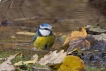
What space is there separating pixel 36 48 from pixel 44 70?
2.43 meters

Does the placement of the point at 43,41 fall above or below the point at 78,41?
below

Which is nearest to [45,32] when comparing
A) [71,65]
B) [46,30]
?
[46,30]

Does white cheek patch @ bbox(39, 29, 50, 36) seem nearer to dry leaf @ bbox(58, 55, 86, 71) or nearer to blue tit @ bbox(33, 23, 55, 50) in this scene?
blue tit @ bbox(33, 23, 55, 50)

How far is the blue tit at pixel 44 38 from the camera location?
6535 millimetres

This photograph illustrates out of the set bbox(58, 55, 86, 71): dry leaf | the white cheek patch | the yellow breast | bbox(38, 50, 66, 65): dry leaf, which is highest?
bbox(38, 50, 66, 65): dry leaf

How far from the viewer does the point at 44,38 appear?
6738 millimetres

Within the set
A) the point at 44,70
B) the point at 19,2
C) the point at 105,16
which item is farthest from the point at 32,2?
the point at 44,70

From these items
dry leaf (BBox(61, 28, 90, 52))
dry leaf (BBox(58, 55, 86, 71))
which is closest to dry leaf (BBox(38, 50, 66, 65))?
dry leaf (BBox(58, 55, 86, 71))

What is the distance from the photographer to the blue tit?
6535 mm

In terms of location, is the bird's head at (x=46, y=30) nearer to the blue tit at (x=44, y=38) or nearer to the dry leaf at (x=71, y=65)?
the blue tit at (x=44, y=38)

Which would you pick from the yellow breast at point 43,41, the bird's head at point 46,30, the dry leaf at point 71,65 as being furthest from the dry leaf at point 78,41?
the dry leaf at point 71,65

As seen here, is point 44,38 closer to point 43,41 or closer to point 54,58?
point 43,41

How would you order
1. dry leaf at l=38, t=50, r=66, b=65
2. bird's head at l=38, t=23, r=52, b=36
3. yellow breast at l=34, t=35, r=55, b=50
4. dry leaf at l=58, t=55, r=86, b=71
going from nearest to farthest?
dry leaf at l=38, t=50, r=66, b=65 < dry leaf at l=58, t=55, r=86, b=71 < yellow breast at l=34, t=35, r=55, b=50 < bird's head at l=38, t=23, r=52, b=36

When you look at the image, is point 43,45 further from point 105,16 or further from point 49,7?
point 49,7
